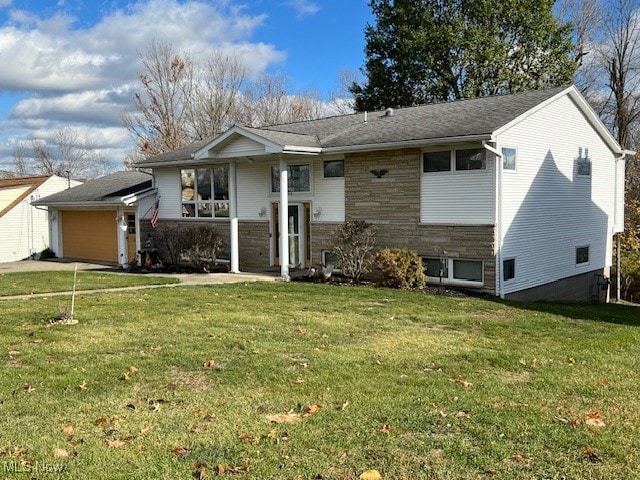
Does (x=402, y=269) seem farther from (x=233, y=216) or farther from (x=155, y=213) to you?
(x=155, y=213)

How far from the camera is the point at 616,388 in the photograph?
589 cm

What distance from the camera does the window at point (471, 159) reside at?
44.9 feet

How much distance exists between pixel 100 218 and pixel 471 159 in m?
16.3

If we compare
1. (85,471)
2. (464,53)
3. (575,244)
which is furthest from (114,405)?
(464,53)

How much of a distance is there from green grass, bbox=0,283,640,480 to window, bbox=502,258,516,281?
3782 mm

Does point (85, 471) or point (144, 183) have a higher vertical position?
point (144, 183)

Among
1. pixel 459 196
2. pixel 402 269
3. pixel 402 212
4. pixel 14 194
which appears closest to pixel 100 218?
pixel 14 194

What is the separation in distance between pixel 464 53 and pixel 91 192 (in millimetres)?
18561

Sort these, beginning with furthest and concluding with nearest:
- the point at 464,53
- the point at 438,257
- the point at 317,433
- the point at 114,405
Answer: the point at 464,53, the point at 438,257, the point at 114,405, the point at 317,433

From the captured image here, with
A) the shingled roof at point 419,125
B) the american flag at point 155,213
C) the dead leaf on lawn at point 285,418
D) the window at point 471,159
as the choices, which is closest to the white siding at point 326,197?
the shingled roof at point 419,125

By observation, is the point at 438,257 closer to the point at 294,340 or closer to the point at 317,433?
the point at 294,340

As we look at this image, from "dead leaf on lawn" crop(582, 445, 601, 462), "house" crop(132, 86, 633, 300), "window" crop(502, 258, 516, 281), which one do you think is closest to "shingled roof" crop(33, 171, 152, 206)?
"house" crop(132, 86, 633, 300)

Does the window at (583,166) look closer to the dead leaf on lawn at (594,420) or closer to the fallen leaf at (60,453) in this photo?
the dead leaf on lawn at (594,420)

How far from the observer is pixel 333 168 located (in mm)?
16453
